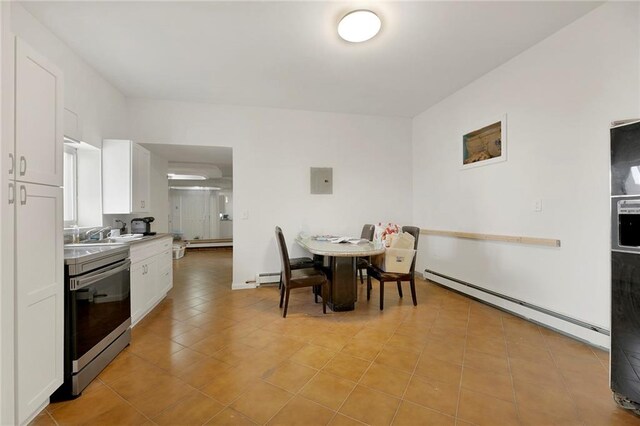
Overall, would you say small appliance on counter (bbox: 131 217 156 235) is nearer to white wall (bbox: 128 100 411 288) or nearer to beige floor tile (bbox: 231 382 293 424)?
white wall (bbox: 128 100 411 288)

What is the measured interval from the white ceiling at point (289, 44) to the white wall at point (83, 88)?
90mm

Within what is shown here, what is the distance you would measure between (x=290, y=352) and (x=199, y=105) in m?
3.57

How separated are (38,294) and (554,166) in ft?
13.0

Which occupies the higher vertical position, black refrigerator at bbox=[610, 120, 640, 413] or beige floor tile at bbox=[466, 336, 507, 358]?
black refrigerator at bbox=[610, 120, 640, 413]

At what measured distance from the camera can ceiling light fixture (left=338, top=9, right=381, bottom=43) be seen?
2086 millimetres

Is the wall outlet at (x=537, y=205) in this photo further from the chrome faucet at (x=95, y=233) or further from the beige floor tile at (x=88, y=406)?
the chrome faucet at (x=95, y=233)

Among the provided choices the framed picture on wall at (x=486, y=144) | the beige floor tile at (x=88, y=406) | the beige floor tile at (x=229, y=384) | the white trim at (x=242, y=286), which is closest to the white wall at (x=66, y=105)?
the beige floor tile at (x=88, y=406)

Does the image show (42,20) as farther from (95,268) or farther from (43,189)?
(95,268)

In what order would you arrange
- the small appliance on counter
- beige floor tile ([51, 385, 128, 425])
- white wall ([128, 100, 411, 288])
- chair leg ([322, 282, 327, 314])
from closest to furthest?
beige floor tile ([51, 385, 128, 425]) → chair leg ([322, 282, 327, 314]) → the small appliance on counter → white wall ([128, 100, 411, 288])

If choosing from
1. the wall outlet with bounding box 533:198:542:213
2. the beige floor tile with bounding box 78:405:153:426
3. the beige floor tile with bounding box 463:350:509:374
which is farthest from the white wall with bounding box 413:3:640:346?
the beige floor tile with bounding box 78:405:153:426

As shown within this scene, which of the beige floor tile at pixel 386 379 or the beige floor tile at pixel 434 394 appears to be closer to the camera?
the beige floor tile at pixel 434 394

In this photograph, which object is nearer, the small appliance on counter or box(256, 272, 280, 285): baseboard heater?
the small appliance on counter

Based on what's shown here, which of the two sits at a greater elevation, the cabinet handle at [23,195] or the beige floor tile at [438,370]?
the cabinet handle at [23,195]

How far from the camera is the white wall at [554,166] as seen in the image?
7.00 ft
